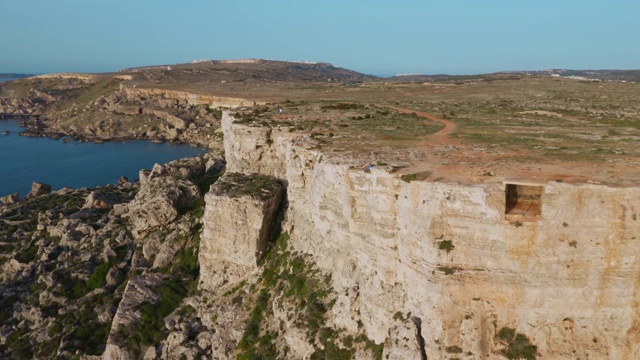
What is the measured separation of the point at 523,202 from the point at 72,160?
9870cm

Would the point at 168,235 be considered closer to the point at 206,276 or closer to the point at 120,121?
the point at 206,276

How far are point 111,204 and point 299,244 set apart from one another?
3052 centimetres

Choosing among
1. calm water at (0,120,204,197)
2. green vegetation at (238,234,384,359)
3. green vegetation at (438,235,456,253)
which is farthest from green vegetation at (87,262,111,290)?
calm water at (0,120,204,197)

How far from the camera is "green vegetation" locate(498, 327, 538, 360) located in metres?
18.9

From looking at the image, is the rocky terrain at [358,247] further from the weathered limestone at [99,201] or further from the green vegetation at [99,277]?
the weathered limestone at [99,201]

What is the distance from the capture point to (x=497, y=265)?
738 inches

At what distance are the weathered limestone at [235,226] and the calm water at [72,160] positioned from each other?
189 ft

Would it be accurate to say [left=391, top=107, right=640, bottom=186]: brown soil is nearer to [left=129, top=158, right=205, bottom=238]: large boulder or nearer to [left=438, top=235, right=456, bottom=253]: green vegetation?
[left=438, top=235, right=456, bottom=253]: green vegetation

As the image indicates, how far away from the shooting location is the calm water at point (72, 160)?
82.8 m

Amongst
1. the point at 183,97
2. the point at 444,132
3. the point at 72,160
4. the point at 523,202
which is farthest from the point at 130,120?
the point at 523,202

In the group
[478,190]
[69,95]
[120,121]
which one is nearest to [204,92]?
[120,121]

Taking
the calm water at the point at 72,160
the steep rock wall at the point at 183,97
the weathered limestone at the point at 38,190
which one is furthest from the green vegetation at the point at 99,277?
the steep rock wall at the point at 183,97

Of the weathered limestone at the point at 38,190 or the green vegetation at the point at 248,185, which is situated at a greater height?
the green vegetation at the point at 248,185

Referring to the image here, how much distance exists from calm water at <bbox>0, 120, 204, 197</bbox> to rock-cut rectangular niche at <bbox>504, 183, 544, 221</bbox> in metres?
75.4
